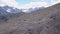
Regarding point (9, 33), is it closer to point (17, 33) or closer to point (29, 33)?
point (17, 33)

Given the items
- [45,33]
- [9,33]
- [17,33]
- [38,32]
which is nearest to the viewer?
[45,33]

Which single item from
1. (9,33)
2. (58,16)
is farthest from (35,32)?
(9,33)

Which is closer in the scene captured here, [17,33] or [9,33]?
[17,33]

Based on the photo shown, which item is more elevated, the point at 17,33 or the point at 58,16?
the point at 58,16

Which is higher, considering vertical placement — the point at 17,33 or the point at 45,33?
the point at 45,33

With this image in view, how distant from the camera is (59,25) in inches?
2601

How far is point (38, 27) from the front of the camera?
72.2 meters

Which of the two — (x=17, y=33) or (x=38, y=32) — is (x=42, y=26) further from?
(x=17, y=33)

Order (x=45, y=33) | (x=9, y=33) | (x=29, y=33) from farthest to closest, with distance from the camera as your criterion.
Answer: (x=9, y=33) → (x=29, y=33) → (x=45, y=33)

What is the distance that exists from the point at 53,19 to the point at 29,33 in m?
10.1

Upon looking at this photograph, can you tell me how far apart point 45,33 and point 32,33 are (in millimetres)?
8237

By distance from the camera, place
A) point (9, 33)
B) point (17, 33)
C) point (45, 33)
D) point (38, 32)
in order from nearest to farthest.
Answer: point (45, 33) < point (38, 32) < point (17, 33) < point (9, 33)

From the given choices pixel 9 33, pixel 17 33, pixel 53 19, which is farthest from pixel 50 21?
pixel 9 33

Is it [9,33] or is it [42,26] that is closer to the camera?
[42,26]
